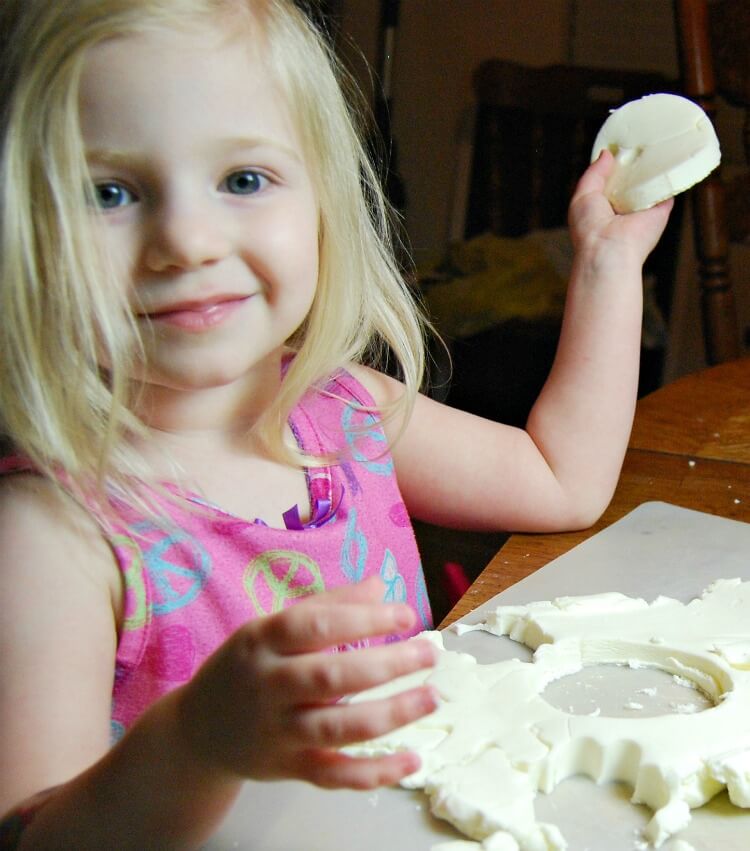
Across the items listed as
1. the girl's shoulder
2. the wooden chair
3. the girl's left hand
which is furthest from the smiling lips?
the wooden chair

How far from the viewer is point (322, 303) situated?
83cm

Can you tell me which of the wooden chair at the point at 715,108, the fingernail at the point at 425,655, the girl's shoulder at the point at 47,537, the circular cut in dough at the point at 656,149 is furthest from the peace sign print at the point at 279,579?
the wooden chair at the point at 715,108

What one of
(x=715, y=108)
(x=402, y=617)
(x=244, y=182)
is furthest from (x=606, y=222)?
(x=715, y=108)

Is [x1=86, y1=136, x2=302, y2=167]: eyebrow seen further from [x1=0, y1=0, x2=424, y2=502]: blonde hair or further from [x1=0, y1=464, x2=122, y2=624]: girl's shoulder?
[x1=0, y1=464, x2=122, y2=624]: girl's shoulder

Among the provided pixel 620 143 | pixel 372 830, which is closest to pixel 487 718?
pixel 372 830

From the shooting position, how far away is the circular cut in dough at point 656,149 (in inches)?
34.7

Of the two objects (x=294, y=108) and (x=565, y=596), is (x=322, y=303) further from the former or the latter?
(x=565, y=596)

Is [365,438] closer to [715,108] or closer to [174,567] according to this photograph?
[174,567]

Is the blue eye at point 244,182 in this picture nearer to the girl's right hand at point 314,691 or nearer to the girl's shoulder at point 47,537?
the girl's shoulder at point 47,537

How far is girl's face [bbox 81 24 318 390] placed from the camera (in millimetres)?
613

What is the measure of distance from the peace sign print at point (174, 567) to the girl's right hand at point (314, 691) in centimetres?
24

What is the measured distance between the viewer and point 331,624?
42 centimetres

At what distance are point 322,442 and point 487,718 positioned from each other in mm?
326

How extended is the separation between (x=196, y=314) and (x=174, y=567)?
0.16 m
